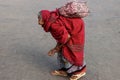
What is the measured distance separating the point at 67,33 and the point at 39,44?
1673 mm

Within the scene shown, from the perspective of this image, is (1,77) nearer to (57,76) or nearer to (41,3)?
(57,76)

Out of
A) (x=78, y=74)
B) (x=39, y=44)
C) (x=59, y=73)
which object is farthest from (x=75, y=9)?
(x=39, y=44)

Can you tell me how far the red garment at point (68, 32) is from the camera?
14.0ft

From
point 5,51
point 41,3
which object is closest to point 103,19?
point 41,3

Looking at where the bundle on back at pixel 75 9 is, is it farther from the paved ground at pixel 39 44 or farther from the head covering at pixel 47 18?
the paved ground at pixel 39 44

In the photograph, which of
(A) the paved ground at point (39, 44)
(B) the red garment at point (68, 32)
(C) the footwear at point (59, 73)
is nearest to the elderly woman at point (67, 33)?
(B) the red garment at point (68, 32)

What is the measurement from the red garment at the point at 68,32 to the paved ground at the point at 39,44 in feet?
1.49

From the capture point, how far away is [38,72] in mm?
4863

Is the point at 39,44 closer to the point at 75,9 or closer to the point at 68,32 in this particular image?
the point at 68,32

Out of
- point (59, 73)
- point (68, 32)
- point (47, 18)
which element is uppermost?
point (47, 18)

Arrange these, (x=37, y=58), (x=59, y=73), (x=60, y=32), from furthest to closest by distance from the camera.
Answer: (x=37, y=58) → (x=59, y=73) → (x=60, y=32)

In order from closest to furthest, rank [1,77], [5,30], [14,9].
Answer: [1,77] < [5,30] < [14,9]

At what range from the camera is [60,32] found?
4.23 meters

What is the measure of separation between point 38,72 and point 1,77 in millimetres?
504
